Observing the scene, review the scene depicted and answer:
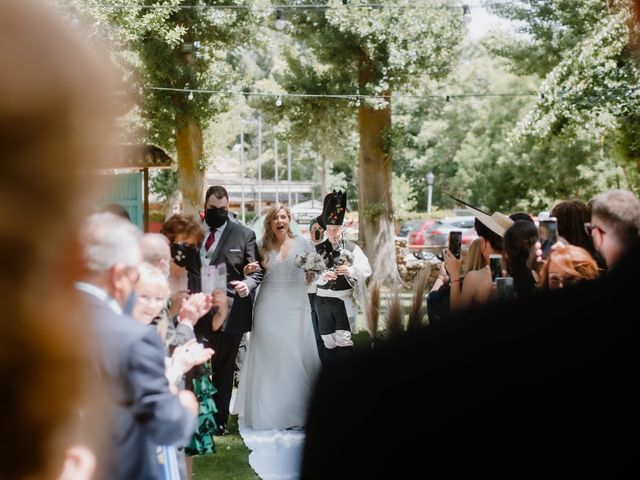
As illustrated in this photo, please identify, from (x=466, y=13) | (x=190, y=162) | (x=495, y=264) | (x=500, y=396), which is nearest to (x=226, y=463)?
(x=495, y=264)

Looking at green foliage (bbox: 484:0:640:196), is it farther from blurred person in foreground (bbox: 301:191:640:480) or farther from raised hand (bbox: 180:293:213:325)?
blurred person in foreground (bbox: 301:191:640:480)

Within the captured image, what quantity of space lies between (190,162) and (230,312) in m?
14.0

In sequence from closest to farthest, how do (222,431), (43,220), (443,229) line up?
(43,220)
(222,431)
(443,229)

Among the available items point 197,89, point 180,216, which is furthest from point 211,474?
point 197,89

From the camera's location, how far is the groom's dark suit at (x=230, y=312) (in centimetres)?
777

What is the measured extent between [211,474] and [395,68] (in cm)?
1625

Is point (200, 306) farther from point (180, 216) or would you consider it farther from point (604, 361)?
point (604, 361)

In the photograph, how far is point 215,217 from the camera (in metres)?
7.70

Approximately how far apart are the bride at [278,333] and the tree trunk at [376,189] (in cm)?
1341

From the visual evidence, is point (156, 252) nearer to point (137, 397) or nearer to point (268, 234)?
point (137, 397)

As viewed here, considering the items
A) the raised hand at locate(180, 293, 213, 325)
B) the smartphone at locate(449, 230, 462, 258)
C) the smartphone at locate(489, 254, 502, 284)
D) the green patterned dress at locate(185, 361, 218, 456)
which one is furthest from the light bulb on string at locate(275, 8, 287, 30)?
the raised hand at locate(180, 293, 213, 325)

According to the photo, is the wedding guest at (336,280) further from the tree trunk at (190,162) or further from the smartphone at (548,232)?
the tree trunk at (190,162)

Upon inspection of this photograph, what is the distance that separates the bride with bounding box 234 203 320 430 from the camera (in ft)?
27.7

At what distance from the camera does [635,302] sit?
0.57 m
